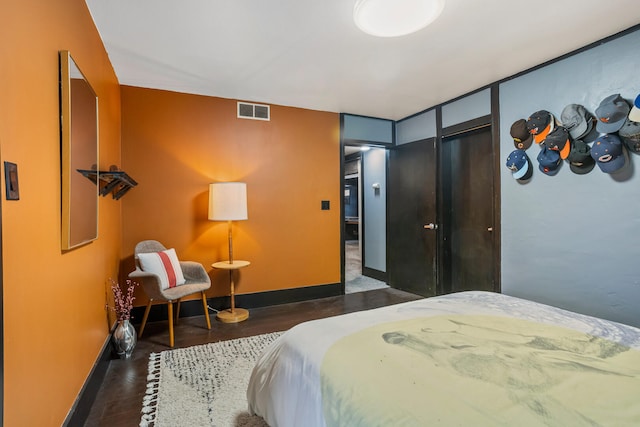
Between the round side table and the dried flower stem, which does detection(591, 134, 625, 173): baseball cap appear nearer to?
the round side table

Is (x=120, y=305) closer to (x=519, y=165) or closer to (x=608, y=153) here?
(x=519, y=165)

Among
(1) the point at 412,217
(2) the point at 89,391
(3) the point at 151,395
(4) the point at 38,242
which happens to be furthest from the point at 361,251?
(4) the point at 38,242

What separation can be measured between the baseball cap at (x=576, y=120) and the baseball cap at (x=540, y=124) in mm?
121

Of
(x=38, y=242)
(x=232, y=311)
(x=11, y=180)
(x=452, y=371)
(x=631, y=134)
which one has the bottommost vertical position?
(x=232, y=311)

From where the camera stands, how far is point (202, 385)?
6.72 feet

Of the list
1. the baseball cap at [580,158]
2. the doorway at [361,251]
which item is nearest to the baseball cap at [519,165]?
the baseball cap at [580,158]

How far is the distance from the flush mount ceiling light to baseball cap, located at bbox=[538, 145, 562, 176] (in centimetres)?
164

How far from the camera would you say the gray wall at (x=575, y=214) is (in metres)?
2.25

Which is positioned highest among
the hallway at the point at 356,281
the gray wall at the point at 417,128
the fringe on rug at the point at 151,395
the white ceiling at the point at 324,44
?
the white ceiling at the point at 324,44

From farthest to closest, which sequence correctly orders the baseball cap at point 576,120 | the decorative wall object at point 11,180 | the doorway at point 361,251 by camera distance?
1. the doorway at point 361,251
2. the baseball cap at point 576,120
3. the decorative wall object at point 11,180

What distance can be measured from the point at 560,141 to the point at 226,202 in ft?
10.1

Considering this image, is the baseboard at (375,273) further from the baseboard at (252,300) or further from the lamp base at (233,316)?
the lamp base at (233,316)

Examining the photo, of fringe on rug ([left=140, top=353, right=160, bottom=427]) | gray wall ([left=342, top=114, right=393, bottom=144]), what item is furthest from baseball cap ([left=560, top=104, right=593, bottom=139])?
fringe on rug ([left=140, top=353, right=160, bottom=427])

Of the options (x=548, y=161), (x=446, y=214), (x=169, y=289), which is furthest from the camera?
(x=446, y=214)
